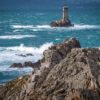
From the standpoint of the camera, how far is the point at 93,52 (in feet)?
123

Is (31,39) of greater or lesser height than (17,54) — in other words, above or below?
below

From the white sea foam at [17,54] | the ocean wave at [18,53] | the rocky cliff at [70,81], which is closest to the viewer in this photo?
the rocky cliff at [70,81]

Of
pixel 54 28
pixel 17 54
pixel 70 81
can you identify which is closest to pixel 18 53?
pixel 17 54

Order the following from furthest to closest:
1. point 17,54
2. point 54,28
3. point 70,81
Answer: point 54,28 → point 17,54 → point 70,81

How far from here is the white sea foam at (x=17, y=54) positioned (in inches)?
3235

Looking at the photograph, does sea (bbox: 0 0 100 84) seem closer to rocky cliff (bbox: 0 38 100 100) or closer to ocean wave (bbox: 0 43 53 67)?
ocean wave (bbox: 0 43 53 67)

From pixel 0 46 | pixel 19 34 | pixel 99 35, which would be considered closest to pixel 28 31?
pixel 19 34

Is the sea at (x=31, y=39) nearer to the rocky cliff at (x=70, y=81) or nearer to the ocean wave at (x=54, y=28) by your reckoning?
the ocean wave at (x=54, y=28)

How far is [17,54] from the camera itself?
90125 mm

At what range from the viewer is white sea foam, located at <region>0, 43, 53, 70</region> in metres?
82.2

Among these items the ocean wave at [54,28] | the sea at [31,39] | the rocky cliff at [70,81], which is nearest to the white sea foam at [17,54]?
the sea at [31,39]

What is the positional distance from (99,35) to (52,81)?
91.0 metres

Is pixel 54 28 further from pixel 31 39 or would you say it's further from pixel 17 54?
pixel 17 54

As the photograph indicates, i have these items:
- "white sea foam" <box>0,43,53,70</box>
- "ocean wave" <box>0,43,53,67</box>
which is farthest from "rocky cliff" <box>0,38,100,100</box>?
"ocean wave" <box>0,43,53,67</box>
